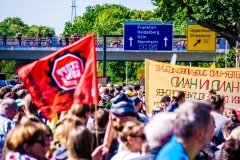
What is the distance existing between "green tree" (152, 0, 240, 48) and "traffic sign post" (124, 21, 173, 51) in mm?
4449

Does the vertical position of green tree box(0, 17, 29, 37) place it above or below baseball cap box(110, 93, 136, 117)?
above

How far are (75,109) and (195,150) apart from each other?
3.36m

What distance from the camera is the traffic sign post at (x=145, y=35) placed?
40291 millimetres

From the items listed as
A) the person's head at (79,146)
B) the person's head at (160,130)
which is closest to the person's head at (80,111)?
the person's head at (79,146)

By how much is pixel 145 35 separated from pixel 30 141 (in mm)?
34784

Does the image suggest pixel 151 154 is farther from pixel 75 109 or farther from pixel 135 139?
pixel 75 109

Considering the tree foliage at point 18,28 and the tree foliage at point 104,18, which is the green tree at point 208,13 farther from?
the tree foliage at point 18,28

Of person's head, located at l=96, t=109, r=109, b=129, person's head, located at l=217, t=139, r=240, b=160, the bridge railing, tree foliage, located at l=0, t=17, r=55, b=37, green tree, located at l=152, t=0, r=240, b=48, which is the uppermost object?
tree foliage, located at l=0, t=17, r=55, b=37

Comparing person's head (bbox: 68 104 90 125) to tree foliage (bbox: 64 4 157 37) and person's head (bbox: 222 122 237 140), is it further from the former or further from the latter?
tree foliage (bbox: 64 4 157 37)

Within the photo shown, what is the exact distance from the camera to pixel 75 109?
8.07 metres

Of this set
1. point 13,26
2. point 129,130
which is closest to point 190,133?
point 129,130

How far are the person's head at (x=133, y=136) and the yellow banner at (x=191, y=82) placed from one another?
8.38 metres

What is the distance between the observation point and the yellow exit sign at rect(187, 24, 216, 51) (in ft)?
132

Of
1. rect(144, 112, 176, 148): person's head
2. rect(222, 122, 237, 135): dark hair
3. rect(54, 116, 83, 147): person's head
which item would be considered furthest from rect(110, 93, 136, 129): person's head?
rect(144, 112, 176, 148): person's head
